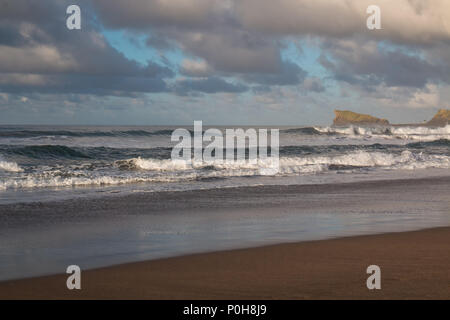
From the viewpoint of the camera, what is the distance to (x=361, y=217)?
8.60m

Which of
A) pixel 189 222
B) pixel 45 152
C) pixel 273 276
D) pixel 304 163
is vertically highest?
pixel 45 152

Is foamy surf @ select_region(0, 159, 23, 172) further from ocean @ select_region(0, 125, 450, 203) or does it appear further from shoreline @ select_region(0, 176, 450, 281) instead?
shoreline @ select_region(0, 176, 450, 281)

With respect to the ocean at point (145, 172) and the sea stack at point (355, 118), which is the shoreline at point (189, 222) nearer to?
the ocean at point (145, 172)

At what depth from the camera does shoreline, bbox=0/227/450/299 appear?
4.33m

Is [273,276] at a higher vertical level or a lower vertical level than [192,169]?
lower

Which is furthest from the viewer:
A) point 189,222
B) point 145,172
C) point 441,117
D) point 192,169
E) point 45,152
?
point 441,117

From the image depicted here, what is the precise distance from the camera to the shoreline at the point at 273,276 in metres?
4.33

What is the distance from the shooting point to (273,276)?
16.1 feet

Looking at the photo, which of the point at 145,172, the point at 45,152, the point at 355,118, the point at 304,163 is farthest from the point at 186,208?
the point at 355,118

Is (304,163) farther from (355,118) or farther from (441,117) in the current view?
(441,117)

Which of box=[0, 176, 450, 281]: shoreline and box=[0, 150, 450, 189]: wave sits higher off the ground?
box=[0, 150, 450, 189]: wave

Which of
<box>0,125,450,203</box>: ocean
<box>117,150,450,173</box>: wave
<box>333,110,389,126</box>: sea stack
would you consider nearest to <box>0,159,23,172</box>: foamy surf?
<box>0,125,450,203</box>: ocean

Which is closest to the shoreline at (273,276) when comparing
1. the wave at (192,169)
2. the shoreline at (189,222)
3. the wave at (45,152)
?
the shoreline at (189,222)
